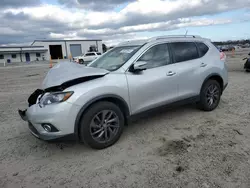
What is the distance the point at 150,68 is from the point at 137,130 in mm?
1273

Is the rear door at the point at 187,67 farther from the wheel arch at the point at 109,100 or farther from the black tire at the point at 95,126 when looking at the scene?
the black tire at the point at 95,126

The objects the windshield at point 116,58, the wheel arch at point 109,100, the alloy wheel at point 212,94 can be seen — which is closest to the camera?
the wheel arch at point 109,100

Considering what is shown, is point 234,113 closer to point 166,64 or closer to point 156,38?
point 166,64

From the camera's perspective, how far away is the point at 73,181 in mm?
2699

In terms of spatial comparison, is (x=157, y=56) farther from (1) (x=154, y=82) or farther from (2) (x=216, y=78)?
(2) (x=216, y=78)

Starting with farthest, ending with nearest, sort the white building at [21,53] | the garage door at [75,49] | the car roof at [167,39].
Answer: the garage door at [75,49]
the white building at [21,53]
the car roof at [167,39]

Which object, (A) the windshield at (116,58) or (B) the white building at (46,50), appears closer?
(A) the windshield at (116,58)

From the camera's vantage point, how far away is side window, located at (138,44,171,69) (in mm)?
3932

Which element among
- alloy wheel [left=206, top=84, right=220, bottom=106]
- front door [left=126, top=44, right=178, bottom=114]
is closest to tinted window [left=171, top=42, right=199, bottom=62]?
front door [left=126, top=44, right=178, bottom=114]

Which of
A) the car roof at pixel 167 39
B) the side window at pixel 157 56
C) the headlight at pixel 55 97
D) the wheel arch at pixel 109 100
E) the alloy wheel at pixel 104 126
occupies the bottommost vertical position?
the alloy wheel at pixel 104 126

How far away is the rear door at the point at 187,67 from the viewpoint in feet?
14.1

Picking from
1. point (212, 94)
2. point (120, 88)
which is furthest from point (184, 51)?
point (120, 88)

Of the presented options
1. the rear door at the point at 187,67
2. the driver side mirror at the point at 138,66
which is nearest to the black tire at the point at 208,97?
the rear door at the point at 187,67

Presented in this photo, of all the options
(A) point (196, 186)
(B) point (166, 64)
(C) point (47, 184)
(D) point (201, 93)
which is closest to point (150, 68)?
(B) point (166, 64)
